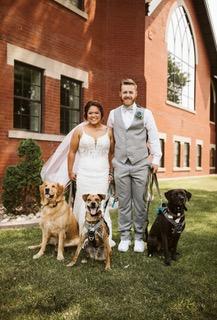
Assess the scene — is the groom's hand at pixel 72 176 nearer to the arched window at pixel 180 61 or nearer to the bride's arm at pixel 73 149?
the bride's arm at pixel 73 149

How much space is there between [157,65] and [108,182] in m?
13.4

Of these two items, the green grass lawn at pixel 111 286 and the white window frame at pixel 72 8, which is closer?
the green grass lawn at pixel 111 286

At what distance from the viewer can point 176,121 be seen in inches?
853

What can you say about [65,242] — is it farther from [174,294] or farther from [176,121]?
[176,121]

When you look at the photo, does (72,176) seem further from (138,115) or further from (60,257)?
(138,115)

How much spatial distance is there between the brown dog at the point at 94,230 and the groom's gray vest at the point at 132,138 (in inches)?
33.8

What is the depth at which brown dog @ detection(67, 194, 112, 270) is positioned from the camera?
206 inches

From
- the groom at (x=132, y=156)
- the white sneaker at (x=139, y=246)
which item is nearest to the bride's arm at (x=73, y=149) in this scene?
the groom at (x=132, y=156)

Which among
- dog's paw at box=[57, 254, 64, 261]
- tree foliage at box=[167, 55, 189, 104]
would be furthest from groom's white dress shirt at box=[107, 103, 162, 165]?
tree foliage at box=[167, 55, 189, 104]

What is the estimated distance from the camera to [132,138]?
5.93 meters

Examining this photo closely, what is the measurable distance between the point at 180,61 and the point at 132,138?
17.6 m

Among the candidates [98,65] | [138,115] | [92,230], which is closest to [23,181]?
[138,115]

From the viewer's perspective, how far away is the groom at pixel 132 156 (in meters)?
5.93

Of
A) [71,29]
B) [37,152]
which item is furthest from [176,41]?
[37,152]
